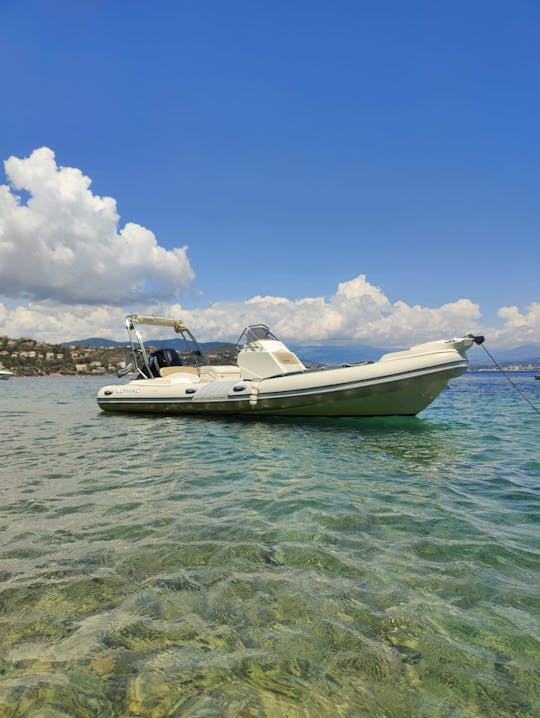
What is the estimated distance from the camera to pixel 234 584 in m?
2.95

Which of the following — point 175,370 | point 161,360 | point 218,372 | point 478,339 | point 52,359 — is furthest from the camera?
point 52,359

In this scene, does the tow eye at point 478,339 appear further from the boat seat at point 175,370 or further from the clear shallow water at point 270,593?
the boat seat at point 175,370

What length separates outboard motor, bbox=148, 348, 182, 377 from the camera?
15.2 m

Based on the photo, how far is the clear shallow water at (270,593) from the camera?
6.44 ft

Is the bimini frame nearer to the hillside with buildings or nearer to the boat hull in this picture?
the boat hull

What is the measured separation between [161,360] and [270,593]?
13293 millimetres

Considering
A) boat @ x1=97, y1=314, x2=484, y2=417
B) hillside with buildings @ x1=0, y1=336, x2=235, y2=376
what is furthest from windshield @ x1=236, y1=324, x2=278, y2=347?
hillside with buildings @ x1=0, y1=336, x2=235, y2=376

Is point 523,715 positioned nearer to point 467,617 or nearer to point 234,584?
point 467,617

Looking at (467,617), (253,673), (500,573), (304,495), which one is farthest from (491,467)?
(253,673)

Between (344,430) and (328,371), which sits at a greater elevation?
(328,371)

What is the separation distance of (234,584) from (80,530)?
1.87 meters

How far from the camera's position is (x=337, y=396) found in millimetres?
10898

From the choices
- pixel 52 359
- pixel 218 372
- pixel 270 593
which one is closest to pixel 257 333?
pixel 218 372

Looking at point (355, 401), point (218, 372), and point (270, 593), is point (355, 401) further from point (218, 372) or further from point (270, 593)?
point (270, 593)
